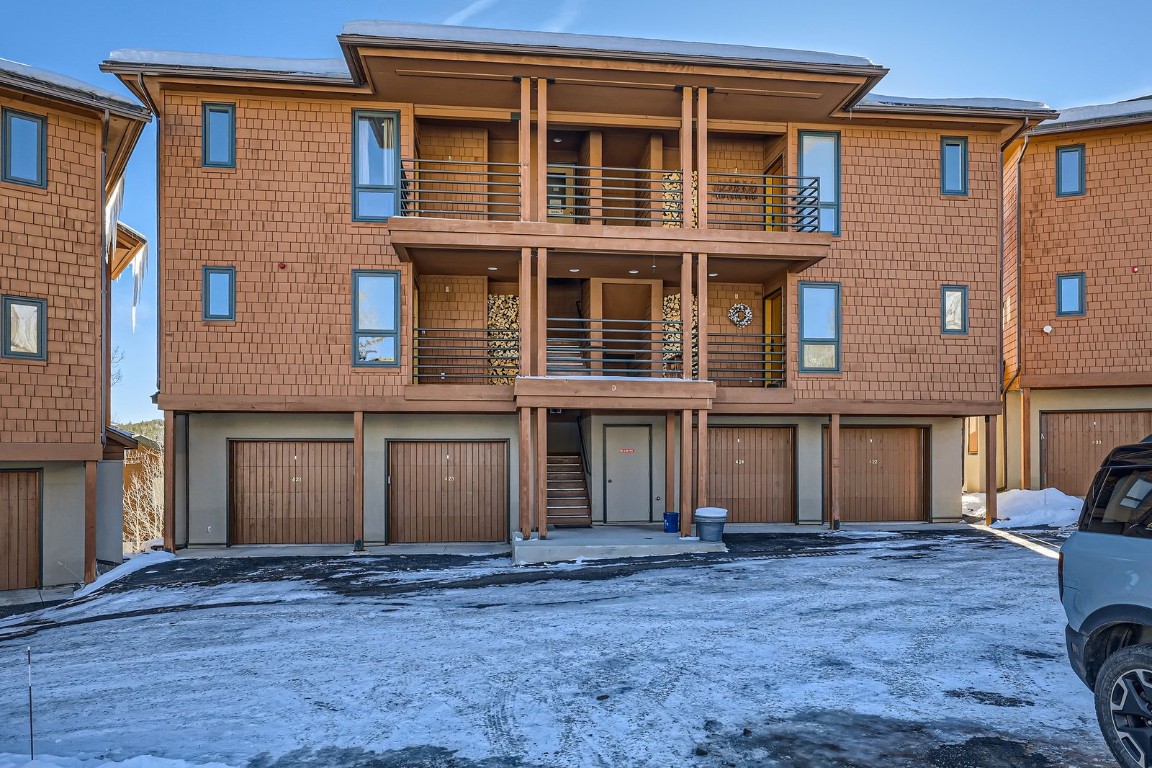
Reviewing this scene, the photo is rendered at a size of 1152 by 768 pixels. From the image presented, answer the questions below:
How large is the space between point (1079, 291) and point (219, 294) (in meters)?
18.1

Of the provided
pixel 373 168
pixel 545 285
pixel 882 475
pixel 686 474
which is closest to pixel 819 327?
pixel 882 475

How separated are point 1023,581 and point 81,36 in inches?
1725

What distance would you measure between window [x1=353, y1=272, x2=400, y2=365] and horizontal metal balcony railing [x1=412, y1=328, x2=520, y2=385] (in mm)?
1326

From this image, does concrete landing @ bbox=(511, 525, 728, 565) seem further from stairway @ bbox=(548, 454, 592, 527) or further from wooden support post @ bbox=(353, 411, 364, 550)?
wooden support post @ bbox=(353, 411, 364, 550)

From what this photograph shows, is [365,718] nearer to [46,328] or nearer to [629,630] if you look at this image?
[629,630]

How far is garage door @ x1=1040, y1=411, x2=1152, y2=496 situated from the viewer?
17109 millimetres

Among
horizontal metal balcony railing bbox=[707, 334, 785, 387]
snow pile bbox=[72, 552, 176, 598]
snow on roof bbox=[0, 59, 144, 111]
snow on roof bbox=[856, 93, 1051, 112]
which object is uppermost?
snow on roof bbox=[856, 93, 1051, 112]

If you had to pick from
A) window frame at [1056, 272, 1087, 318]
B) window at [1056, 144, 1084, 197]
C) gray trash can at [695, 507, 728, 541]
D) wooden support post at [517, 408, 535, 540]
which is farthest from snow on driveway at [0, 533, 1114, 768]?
window at [1056, 144, 1084, 197]

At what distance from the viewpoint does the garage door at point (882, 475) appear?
16.6m

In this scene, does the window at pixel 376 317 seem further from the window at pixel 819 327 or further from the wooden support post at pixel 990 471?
the wooden support post at pixel 990 471

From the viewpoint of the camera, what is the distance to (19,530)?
1208cm

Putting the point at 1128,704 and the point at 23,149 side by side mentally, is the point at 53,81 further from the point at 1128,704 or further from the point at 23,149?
the point at 1128,704

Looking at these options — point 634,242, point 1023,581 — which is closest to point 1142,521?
point 1023,581

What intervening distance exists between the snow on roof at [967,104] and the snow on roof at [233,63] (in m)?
10.4
